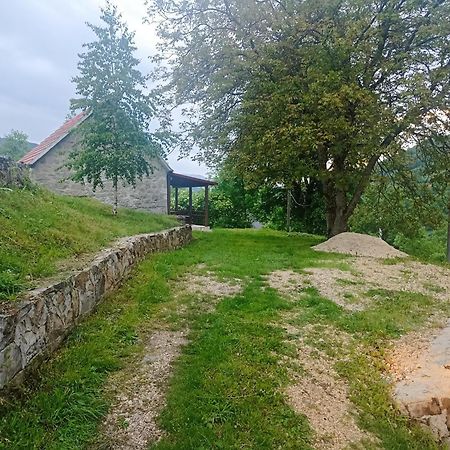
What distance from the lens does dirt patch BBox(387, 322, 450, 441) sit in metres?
3.20

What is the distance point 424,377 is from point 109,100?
956cm

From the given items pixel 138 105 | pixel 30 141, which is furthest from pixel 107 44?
pixel 30 141

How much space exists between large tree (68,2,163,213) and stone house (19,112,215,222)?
369 centimetres

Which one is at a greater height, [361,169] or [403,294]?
[361,169]

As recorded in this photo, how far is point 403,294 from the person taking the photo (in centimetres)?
637

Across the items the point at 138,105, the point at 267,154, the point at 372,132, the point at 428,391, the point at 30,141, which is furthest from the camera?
the point at 30,141

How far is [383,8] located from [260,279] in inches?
345

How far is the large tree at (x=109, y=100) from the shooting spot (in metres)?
10.4

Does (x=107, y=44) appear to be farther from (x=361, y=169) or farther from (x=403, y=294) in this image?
(x=403, y=294)

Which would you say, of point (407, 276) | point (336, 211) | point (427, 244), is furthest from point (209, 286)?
point (427, 244)

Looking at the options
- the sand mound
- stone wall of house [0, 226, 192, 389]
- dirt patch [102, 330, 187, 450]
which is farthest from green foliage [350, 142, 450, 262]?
dirt patch [102, 330, 187, 450]

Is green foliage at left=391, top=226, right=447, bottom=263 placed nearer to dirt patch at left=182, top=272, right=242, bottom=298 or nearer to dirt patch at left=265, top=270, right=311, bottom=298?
dirt patch at left=265, top=270, right=311, bottom=298

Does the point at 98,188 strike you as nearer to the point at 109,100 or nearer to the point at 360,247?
the point at 109,100

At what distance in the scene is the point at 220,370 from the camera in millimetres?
3367
